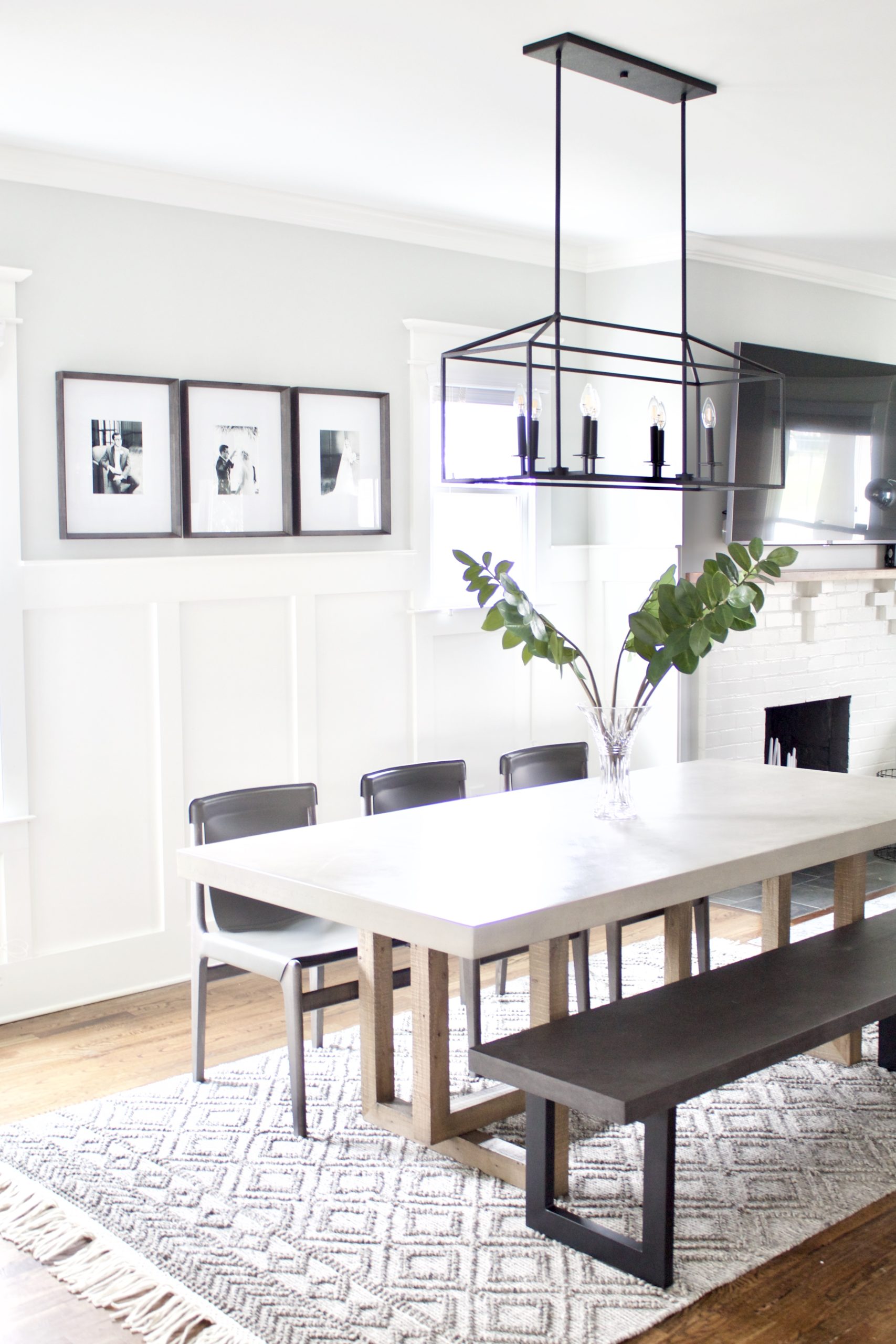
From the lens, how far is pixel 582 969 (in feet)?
12.8

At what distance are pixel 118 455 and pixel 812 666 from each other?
343 centimetres

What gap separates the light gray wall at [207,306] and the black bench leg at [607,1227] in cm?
244

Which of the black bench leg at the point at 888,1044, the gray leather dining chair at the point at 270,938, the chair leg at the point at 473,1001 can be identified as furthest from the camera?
the black bench leg at the point at 888,1044

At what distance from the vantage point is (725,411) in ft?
18.5

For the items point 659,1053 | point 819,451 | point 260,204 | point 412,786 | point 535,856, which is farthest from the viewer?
point 819,451

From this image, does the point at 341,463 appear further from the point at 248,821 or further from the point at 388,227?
the point at 248,821

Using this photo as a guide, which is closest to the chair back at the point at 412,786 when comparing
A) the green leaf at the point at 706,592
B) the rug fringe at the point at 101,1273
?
the green leaf at the point at 706,592

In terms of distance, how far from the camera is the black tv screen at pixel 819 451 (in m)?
5.62

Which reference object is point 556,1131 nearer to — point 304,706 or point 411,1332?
point 411,1332

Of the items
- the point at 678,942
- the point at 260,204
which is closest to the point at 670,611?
the point at 678,942

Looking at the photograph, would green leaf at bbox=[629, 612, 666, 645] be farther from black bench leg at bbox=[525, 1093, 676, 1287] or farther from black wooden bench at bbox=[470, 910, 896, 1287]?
black bench leg at bbox=[525, 1093, 676, 1287]

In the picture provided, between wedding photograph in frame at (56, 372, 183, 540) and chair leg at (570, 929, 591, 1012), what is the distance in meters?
1.89

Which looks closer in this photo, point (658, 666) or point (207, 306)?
point (658, 666)

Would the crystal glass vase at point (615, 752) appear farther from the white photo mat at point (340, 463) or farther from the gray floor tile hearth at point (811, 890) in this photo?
the gray floor tile hearth at point (811, 890)
